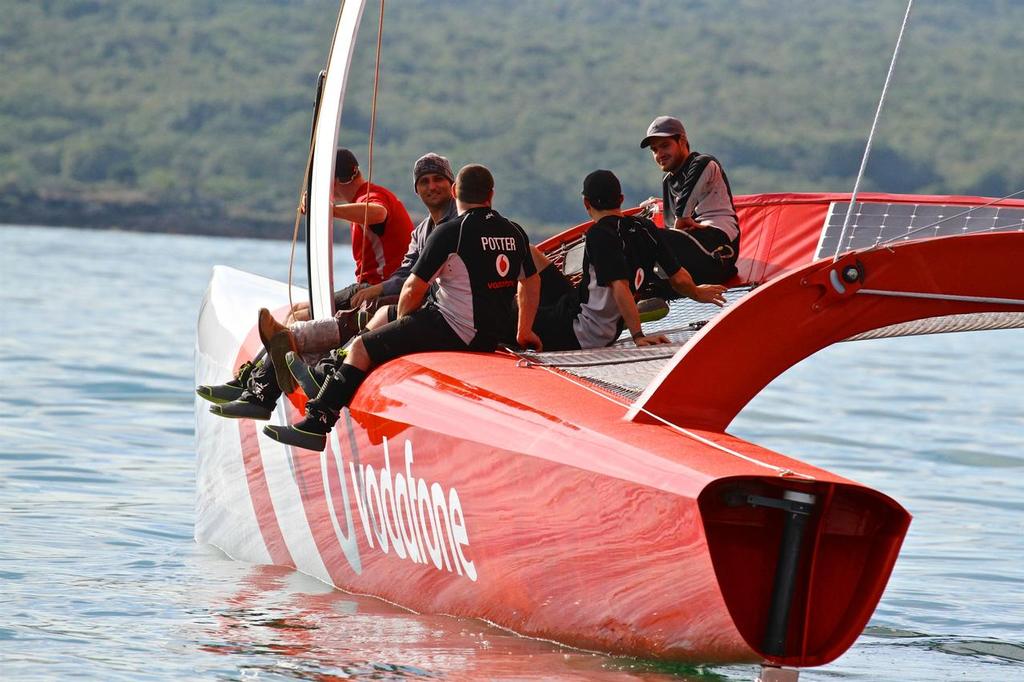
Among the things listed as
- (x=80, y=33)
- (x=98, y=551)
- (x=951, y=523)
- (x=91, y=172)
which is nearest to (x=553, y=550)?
(x=98, y=551)

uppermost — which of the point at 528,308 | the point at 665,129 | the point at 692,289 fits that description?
the point at 665,129

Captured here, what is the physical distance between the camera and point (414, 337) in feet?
20.2

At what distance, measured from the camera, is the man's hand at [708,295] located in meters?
6.56

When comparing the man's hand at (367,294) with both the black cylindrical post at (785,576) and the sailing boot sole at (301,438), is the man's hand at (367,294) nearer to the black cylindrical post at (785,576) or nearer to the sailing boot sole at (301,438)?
the sailing boot sole at (301,438)

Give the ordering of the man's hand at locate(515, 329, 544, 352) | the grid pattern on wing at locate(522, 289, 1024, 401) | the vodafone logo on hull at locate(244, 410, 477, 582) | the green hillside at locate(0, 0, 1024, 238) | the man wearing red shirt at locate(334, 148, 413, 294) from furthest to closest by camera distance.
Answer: the green hillside at locate(0, 0, 1024, 238)
the man wearing red shirt at locate(334, 148, 413, 294)
the man's hand at locate(515, 329, 544, 352)
the grid pattern on wing at locate(522, 289, 1024, 401)
the vodafone logo on hull at locate(244, 410, 477, 582)

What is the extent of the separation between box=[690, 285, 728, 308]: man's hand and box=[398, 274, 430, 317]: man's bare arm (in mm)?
1158

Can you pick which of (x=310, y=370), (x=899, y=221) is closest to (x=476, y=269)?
(x=310, y=370)

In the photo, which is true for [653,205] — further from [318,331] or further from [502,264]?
[502,264]

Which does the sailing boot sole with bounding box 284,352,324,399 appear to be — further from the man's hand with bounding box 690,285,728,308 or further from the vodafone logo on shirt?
the man's hand with bounding box 690,285,728,308

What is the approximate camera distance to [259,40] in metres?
98.4

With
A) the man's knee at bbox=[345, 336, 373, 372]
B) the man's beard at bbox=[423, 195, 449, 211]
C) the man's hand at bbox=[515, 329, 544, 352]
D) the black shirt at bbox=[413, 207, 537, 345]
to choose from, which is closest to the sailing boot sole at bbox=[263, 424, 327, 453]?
the man's knee at bbox=[345, 336, 373, 372]

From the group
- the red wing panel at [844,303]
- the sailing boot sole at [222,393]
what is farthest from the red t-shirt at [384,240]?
the red wing panel at [844,303]

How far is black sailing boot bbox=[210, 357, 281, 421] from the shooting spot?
682 centimetres

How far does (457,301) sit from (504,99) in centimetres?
8737
